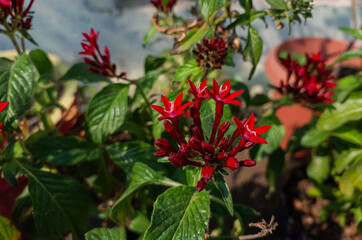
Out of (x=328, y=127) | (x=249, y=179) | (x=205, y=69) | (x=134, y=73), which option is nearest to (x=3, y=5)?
(x=205, y=69)

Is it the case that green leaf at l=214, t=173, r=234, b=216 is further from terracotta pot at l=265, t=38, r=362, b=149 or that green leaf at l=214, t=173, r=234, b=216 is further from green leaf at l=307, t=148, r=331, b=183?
terracotta pot at l=265, t=38, r=362, b=149

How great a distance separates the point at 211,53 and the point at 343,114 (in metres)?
0.42

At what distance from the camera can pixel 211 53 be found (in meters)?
0.63

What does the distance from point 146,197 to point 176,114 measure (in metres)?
0.36

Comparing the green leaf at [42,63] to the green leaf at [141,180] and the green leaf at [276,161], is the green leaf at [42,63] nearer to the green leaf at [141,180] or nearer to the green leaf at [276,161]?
the green leaf at [141,180]

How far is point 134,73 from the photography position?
6.80 feet

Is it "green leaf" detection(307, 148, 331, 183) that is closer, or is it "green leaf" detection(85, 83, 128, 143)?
"green leaf" detection(85, 83, 128, 143)

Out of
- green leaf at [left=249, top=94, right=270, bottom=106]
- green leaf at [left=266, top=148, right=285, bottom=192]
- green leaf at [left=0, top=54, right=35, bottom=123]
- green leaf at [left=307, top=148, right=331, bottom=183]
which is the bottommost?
green leaf at [left=307, top=148, right=331, bottom=183]

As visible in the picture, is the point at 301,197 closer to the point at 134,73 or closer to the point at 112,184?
the point at 112,184

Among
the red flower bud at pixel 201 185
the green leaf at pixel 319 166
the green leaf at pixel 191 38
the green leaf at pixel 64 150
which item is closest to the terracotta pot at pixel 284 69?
the green leaf at pixel 319 166

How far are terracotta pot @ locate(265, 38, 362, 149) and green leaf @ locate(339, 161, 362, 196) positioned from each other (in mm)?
474

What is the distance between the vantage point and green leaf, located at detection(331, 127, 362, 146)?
34.3 inches

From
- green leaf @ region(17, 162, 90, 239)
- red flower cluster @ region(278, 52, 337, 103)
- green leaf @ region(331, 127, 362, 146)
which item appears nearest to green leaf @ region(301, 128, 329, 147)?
green leaf @ region(331, 127, 362, 146)

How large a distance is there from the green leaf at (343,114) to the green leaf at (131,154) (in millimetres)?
450
